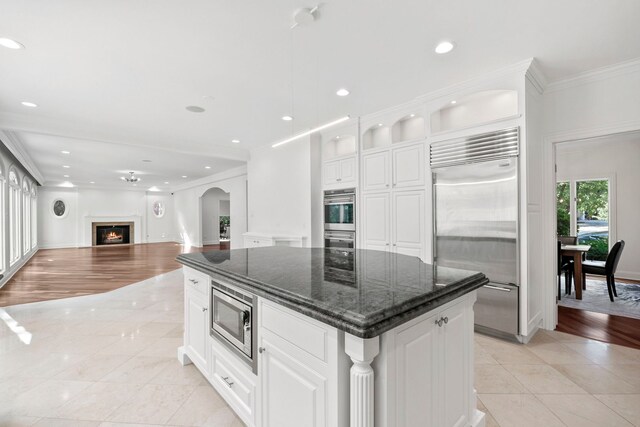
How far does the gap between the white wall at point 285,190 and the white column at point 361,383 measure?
4004 millimetres

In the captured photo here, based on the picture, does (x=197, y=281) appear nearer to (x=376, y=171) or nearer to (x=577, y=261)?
(x=376, y=171)

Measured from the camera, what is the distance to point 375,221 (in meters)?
4.11

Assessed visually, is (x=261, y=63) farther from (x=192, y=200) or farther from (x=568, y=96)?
(x=192, y=200)

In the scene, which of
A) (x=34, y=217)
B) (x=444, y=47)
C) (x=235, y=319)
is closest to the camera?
(x=235, y=319)

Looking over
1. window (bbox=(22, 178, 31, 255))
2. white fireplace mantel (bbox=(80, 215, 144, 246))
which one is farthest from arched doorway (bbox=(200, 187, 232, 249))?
window (bbox=(22, 178, 31, 255))

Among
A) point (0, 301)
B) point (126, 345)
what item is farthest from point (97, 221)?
point (126, 345)

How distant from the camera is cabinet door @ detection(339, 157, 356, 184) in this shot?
448 centimetres

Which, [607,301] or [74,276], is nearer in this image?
[607,301]

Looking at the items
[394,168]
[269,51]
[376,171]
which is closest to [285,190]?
[376,171]

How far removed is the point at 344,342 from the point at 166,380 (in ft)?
6.34

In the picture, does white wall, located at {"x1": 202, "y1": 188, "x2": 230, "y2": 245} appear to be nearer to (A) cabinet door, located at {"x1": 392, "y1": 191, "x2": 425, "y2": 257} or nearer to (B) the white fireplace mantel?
(B) the white fireplace mantel

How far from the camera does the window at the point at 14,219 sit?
22.1 feet

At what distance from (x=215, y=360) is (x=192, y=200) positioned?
451 inches

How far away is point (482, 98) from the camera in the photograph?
342cm
